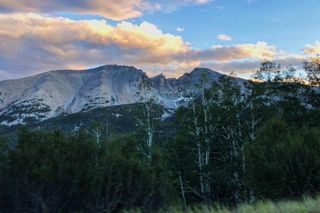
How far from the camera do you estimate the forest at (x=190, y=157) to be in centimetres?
1022

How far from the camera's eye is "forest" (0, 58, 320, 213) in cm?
1022

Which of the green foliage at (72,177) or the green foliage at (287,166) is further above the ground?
the green foliage at (72,177)

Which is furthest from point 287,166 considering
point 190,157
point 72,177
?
point 190,157

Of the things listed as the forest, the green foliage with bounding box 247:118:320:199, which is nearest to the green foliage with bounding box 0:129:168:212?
the forest

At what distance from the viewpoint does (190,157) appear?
36750mm

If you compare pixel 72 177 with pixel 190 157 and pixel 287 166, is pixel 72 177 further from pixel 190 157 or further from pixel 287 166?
pixel 190 157

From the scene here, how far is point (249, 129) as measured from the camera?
36031 mm

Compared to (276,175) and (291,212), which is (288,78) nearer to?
(276,175)

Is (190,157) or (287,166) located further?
(190,157)

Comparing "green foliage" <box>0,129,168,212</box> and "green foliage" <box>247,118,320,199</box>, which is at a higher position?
"green foliage" <box>0,129,168,212</box>

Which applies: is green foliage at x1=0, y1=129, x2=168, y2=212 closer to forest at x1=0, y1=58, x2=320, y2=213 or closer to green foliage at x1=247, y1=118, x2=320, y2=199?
forest at x1=0, y1=58, x2=320, y2=213

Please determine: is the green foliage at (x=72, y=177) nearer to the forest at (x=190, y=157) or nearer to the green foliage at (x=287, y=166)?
the forest at (x=190, y=157)

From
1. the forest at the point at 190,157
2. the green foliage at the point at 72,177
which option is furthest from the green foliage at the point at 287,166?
the green foliage at the point at 72,177

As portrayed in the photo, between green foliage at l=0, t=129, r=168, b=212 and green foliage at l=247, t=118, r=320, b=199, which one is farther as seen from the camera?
green foliage at l=247, t=118, r=320, b=199
